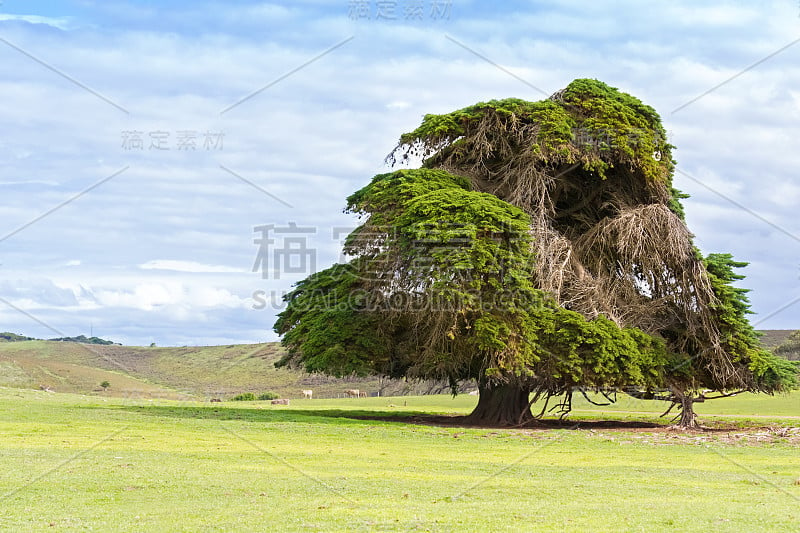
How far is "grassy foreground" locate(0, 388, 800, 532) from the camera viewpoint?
12.6 m

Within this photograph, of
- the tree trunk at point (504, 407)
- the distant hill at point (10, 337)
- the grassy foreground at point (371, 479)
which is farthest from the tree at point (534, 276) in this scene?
the distant hill at point (10, 337)

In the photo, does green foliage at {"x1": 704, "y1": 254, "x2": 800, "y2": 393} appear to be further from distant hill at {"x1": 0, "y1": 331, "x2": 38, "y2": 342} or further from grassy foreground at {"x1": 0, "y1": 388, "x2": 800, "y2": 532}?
distant hill at {"x1": 0, "y1": 331, "x2": 38, "y2": 342}

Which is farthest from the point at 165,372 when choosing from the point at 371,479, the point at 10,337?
the point at 371,479

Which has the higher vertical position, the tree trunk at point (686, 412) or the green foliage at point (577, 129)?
the green foliage at point (577, 129)

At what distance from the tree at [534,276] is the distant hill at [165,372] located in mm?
32039

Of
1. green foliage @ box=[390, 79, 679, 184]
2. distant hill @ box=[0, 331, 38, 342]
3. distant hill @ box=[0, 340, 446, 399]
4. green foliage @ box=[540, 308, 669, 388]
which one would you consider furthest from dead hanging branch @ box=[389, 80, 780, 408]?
distant hill @ box=[0, 331, 38, 342]

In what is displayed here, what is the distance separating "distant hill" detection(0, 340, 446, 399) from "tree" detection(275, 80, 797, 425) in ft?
105

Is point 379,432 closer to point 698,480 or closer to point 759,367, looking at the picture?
point 698,480

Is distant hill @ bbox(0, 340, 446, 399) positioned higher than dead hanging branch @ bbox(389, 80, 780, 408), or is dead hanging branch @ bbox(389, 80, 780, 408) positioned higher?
dead hanging branch @ bbox(389, 80, 780, 408)

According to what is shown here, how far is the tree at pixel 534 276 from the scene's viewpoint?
107ft

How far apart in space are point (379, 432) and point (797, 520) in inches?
747

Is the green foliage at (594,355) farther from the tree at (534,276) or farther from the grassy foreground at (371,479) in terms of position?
the grassy foreground at (371,479)

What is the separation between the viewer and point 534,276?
35.4 metres

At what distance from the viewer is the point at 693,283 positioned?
3778 cm
